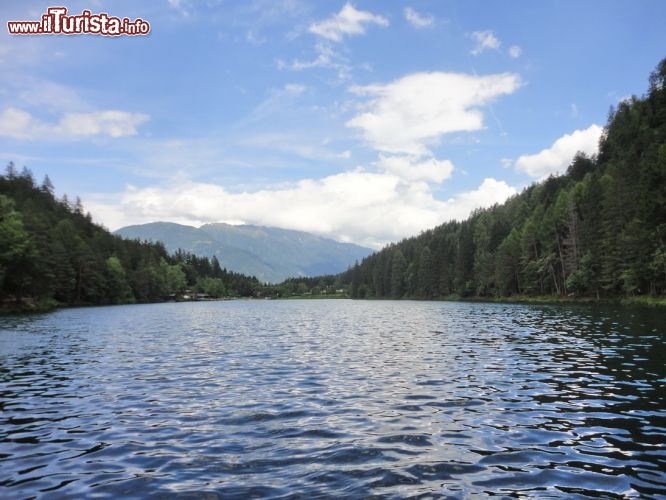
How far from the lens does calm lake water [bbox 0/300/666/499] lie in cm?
1145

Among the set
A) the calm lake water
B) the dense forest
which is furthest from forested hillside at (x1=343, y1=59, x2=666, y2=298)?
the calm lake water

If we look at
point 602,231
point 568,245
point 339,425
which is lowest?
point 339,425

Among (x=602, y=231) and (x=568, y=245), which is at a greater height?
(x=602, y=231)

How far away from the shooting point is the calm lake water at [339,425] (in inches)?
451

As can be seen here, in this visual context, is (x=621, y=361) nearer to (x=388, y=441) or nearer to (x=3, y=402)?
(x=388, y=441)

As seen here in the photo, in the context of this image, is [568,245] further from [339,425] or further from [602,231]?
[339,425]

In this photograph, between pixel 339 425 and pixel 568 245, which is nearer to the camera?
pixel 339 425

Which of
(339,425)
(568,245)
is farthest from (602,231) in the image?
(339,425)

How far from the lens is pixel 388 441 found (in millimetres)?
14617

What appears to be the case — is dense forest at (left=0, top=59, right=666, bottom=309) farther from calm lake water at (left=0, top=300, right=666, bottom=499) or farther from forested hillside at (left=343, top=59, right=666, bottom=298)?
calm lake water at (left=0, top=300, right=666, bottom=499)

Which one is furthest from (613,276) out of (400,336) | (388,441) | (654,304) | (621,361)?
(388,441)

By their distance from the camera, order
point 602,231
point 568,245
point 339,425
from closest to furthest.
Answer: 1. point 339,425
2. point 602,231
3. point 568,245

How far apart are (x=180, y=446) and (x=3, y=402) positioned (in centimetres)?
1137

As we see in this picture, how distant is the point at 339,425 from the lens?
16422mm
